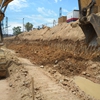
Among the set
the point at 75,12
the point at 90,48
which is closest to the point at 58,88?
the point at 90,48

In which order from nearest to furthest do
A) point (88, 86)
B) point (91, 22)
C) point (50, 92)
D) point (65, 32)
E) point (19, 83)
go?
1. point (50, 92)
2. point (88, 86)
3. point (19, 83)
4. point (91, 22)
5. point (65, 32)

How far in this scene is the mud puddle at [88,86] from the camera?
Result: 600 cm

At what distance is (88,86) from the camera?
666cm

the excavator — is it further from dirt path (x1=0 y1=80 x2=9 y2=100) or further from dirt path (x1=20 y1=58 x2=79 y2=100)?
dirt path (x1=20 y1=58 x2=79 y2=100)

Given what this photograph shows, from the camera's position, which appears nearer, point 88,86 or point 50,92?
point 50,92

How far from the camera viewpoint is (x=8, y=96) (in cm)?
604

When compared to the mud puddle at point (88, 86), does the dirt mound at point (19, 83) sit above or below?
above

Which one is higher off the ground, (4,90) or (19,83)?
(19,83)

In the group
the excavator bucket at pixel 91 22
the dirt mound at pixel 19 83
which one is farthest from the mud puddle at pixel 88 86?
the dirt mound at pixel 19 83

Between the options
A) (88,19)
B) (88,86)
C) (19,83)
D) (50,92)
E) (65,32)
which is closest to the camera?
(50,92)

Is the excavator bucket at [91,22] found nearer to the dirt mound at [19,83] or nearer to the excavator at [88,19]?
the excavator at [88,19]

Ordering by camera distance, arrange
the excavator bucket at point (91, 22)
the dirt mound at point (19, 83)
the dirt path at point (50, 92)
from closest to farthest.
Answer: the dirt path at point (50, 92) → the dirt mound at point (19, 83) → the excavator bucket at point (91, 22)

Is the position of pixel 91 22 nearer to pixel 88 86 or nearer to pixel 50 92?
pixel 88 86

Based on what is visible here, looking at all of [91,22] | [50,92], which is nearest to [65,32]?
[91,22]
